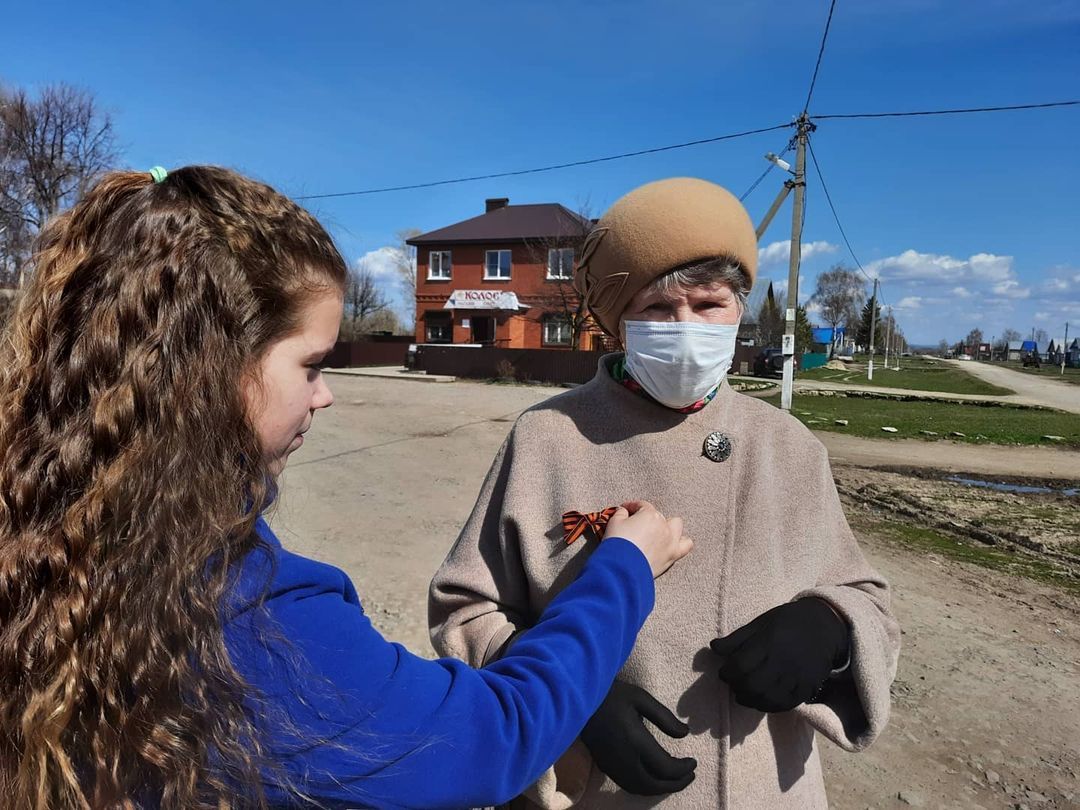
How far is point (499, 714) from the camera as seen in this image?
88 centimetres

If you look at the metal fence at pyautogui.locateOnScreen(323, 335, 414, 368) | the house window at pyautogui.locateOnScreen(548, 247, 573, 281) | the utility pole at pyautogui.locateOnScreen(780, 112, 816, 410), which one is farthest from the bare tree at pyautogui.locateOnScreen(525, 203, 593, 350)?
the utility pole at pyautogui.locateOnScreen(780, 112, 816, 410)

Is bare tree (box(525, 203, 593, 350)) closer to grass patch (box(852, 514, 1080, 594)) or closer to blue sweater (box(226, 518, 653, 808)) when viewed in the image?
grass patch (box(852, 514, 1080, 594))

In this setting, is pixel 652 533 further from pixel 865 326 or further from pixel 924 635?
pixel 865 326

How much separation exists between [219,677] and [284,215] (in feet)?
1.95

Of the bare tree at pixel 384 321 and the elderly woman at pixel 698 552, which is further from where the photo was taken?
the bare tree at pixel 384 321

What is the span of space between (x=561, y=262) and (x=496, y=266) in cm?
665

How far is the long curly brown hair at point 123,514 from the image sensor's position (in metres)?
0.76

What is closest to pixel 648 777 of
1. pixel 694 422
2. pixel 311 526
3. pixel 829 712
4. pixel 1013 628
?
pixel 829 712

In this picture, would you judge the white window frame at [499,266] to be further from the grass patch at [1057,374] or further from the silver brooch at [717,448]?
the silver brooch at [717,448]

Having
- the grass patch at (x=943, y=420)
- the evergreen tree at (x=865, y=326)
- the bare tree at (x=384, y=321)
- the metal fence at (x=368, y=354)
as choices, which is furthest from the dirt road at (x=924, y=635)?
the evergreen tree at (x=865, y=326)

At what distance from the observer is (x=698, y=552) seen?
1.38 m

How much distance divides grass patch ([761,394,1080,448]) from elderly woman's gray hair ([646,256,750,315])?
13271mm

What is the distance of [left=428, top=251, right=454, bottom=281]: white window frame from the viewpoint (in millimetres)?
36656

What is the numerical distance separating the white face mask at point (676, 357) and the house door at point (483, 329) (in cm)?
3331
